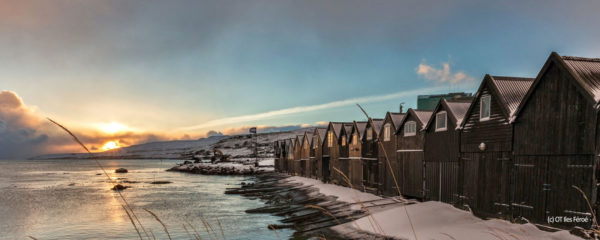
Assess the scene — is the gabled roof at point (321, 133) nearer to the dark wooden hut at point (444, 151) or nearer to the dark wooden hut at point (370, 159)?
the dark wooden hut at point (370, 159)

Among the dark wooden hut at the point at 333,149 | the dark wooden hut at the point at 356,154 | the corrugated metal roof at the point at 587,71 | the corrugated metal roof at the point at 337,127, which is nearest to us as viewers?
the corrugated metal roof at the point at 587,71

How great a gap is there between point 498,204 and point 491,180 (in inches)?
51.3

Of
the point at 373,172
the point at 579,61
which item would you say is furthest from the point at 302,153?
the point at 579,61

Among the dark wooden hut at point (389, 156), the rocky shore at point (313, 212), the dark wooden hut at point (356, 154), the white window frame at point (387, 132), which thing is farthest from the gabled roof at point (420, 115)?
the dark wooden hut at point (356, 154)

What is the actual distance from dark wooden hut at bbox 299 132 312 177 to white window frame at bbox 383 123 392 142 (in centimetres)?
2938

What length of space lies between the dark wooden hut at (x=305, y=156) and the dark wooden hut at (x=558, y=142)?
45.5 meters

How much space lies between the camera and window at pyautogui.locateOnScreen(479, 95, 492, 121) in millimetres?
20491

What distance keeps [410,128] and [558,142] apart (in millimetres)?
13684

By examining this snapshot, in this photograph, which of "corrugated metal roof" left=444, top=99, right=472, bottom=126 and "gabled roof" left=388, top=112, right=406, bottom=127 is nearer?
"corrugated metal roof" left=444, top=99, right=472, bottom=126

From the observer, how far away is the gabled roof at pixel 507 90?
746 inches

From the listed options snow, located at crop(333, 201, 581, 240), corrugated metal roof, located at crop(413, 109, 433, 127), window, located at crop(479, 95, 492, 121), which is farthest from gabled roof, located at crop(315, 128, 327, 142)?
window, located at crop(479, 95, 492, 121)

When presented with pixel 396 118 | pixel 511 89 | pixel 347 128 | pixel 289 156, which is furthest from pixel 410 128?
pixel 289 156

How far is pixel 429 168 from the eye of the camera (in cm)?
2603

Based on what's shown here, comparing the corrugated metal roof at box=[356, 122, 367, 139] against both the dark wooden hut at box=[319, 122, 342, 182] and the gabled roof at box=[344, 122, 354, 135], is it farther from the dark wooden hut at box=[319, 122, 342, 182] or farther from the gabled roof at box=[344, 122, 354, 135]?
the dark wooden hut at box=[319, 122, 342, 182]
